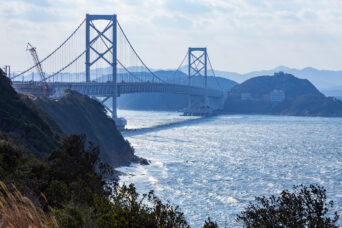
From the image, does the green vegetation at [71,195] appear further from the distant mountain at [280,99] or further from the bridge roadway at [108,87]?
the distant mountain at [280,99]

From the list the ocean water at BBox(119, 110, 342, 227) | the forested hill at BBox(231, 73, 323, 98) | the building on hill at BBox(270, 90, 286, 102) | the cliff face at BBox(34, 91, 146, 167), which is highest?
the forested hill at BBox(231, 73, 323, 98)

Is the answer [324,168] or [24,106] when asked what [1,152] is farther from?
[324,168]

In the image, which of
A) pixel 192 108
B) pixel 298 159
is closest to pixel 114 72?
pixel 298 159

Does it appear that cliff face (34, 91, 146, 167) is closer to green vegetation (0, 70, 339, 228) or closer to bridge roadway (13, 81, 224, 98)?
green vegetation (0, 70, 339, 228)

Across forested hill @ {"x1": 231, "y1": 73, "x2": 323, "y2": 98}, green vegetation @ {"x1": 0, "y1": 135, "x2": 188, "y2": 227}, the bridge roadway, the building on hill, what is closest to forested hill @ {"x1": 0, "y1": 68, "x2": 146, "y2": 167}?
the bridge roadway

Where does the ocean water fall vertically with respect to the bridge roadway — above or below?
below
